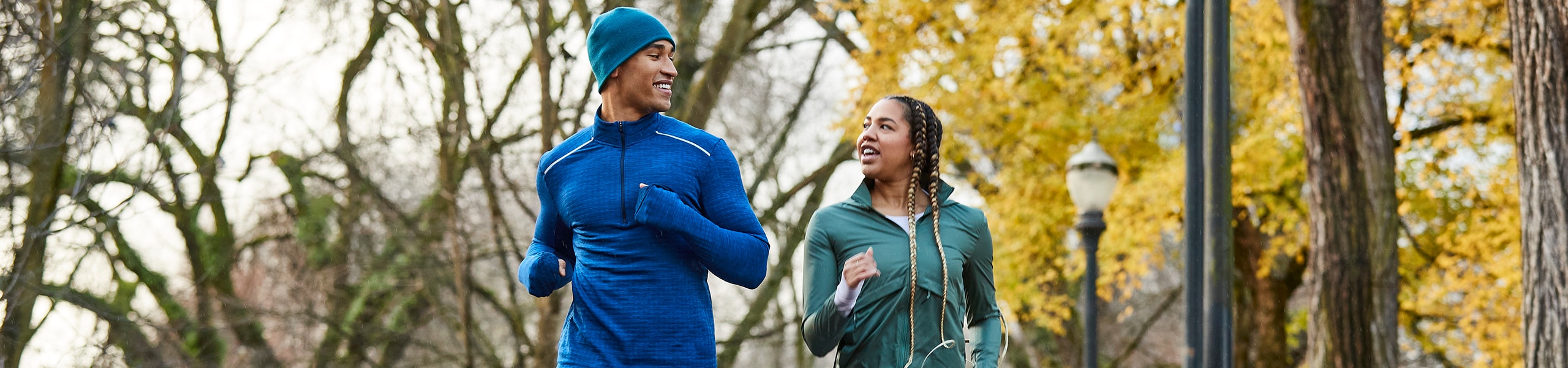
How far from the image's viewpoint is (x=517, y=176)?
13375 millimetres

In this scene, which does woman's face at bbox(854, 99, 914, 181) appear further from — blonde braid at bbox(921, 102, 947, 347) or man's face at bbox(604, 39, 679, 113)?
man's face at bbox(604, 39, 679, 113)

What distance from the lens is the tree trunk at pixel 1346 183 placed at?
9.34 m

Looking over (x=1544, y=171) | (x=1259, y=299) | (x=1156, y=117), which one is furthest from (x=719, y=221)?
(x=1259, y=299)

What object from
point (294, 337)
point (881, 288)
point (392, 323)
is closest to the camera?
point (881, 288)

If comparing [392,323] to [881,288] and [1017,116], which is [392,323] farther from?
[881,288]

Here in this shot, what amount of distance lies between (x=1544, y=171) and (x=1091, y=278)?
12.4 ft

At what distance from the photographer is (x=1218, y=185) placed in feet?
21.2

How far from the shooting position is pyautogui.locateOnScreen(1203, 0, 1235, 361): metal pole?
21.0 feet

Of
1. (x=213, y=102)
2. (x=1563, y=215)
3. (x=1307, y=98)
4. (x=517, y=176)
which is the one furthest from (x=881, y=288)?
(x=517, y=176)

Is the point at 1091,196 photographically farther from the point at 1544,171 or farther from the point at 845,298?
the point at 845,298

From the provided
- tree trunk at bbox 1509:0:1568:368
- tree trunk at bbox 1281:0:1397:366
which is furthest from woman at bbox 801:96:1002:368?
tree trunk at bbox 1281:0:1397:366

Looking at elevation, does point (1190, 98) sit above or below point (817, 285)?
above

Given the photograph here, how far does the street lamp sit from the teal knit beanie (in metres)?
7.62

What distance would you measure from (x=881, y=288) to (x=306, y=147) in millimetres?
10968
